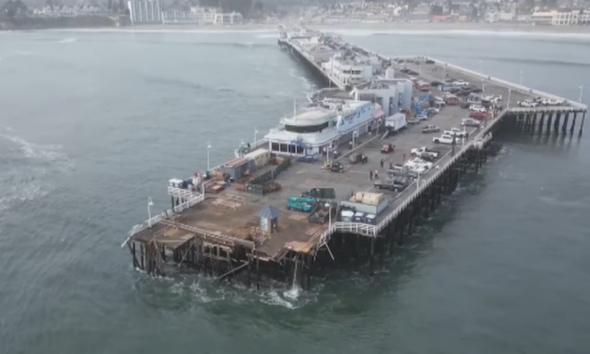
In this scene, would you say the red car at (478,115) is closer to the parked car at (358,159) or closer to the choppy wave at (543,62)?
the parked car at (358,159)

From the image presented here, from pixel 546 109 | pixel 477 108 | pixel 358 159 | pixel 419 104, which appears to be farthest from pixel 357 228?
pixel 546 109

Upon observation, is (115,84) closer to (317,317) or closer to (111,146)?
(111,146)

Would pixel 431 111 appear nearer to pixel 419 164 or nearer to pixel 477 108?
pixel 477 108

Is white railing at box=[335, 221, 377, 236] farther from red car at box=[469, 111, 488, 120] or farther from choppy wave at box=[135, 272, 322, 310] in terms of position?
red car at box=[469, 111, 488, 120]

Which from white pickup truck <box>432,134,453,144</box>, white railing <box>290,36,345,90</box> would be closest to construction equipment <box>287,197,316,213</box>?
white pickup truck <box>432,134,453,144</box>

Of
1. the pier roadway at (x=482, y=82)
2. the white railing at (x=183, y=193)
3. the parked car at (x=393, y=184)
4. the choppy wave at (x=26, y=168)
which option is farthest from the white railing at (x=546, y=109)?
the choppy wave at (x=26, y=168)

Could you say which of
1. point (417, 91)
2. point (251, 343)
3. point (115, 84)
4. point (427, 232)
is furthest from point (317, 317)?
point (115, 84)
